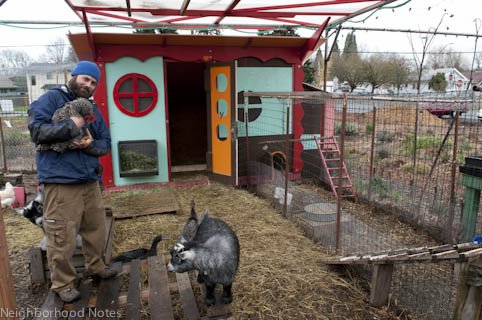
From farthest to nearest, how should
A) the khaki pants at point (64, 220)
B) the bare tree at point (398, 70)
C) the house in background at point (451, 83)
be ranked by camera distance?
the bare tree at point (398, 70) → the house in background at point (451, 83) → the khaki pants at point (64, 220)

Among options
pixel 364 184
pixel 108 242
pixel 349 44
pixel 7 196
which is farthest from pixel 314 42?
pixel 349 44

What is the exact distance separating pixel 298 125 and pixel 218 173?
1.86 metres

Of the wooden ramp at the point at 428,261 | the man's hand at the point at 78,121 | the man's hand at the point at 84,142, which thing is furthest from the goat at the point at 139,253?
the wooden ramp at the point at 428,261

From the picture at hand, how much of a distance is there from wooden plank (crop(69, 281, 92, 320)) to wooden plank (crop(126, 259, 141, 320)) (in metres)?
0.31

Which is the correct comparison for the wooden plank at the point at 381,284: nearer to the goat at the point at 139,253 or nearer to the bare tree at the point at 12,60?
the goat at the point at 139,253

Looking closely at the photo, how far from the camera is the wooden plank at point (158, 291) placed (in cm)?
260

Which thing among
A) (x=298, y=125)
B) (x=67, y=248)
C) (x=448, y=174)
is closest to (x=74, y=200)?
(x=67, y=248)

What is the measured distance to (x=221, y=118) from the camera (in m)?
6.47

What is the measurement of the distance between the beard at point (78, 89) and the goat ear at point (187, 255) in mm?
1425

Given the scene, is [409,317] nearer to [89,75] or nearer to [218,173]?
[89,75]

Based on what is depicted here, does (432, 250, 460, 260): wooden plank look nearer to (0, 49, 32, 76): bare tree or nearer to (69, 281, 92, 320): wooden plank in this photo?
(69, 281, 92, 320): wooden plank

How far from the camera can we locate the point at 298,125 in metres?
7.04

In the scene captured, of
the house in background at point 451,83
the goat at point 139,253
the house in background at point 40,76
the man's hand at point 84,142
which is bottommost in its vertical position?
the goat at point 139,253

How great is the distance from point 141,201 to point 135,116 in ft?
5.45
